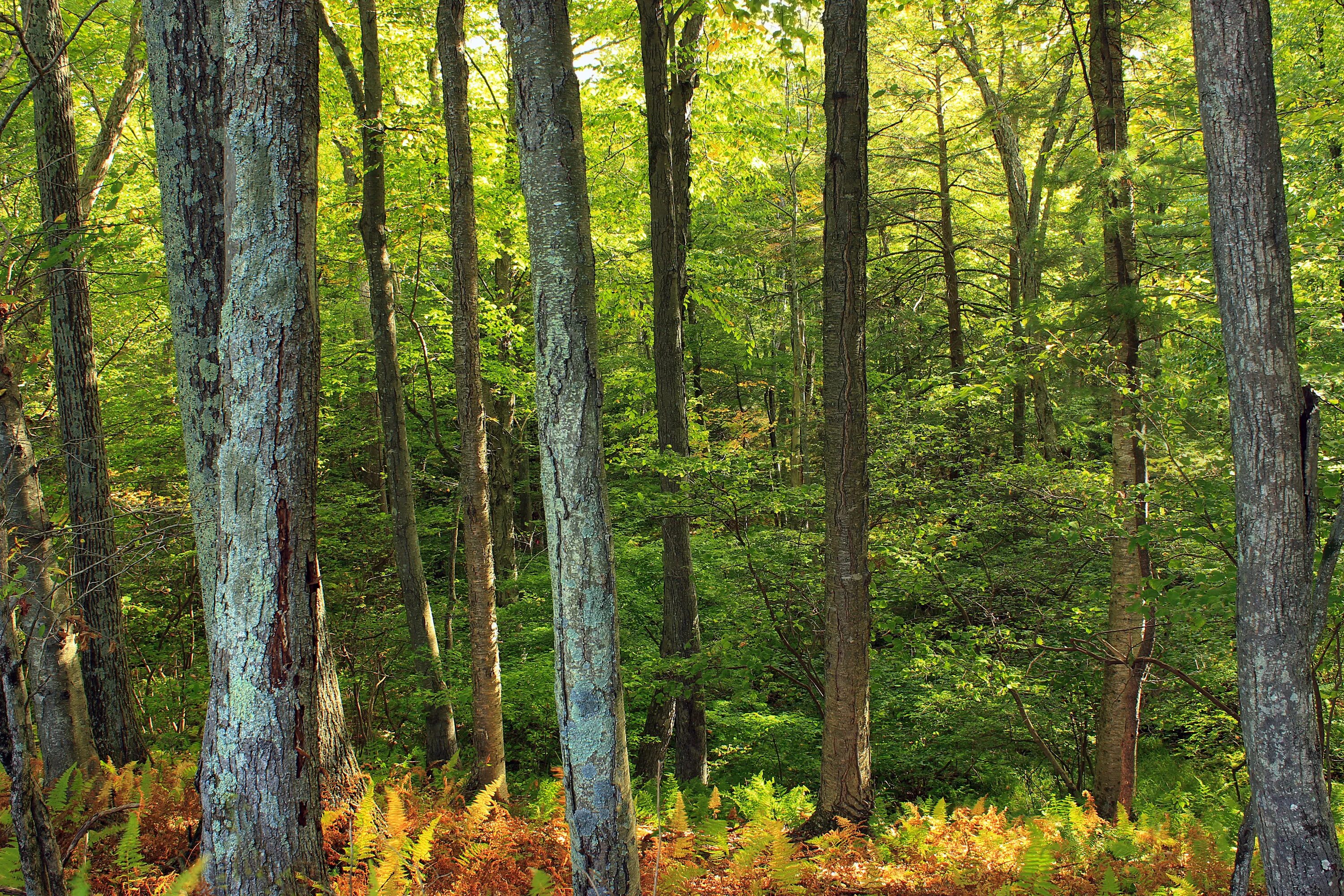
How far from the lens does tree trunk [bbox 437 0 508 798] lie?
602 centimetres

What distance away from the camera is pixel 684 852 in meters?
4.52

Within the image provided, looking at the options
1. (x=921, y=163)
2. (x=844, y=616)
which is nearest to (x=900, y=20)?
(x=921, y=163)

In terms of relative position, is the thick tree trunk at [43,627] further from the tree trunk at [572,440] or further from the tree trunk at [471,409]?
the tree trunk at [572,440]

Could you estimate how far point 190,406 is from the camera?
3.54 metres

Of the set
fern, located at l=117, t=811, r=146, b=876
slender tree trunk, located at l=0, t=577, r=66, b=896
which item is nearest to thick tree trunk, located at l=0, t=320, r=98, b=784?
fern, located at l=117, t=811, r=146, b=876

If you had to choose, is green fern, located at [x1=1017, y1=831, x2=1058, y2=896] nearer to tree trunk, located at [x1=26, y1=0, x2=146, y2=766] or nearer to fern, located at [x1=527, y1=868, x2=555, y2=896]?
fern, located at [x1=527, y1=868, x2=555, y2=896]

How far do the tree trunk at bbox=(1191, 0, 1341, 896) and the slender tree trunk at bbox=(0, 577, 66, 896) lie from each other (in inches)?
183

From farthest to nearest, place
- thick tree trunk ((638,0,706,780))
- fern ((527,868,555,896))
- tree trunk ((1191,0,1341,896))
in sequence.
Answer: thick tree trunk ((638,0,706,780)) < fern ((527,868,555,896)) < tree trunk ((1191,0,1341,896))

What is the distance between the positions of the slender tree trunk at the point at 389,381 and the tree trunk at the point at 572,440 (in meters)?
4.59

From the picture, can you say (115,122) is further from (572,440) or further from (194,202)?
(572,440)

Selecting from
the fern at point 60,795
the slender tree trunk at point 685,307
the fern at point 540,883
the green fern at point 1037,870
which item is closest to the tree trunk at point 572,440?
the fern at point 540,883

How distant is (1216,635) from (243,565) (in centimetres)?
812

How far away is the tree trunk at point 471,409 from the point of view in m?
6.02

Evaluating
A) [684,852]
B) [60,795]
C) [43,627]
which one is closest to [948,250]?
[684,852]
